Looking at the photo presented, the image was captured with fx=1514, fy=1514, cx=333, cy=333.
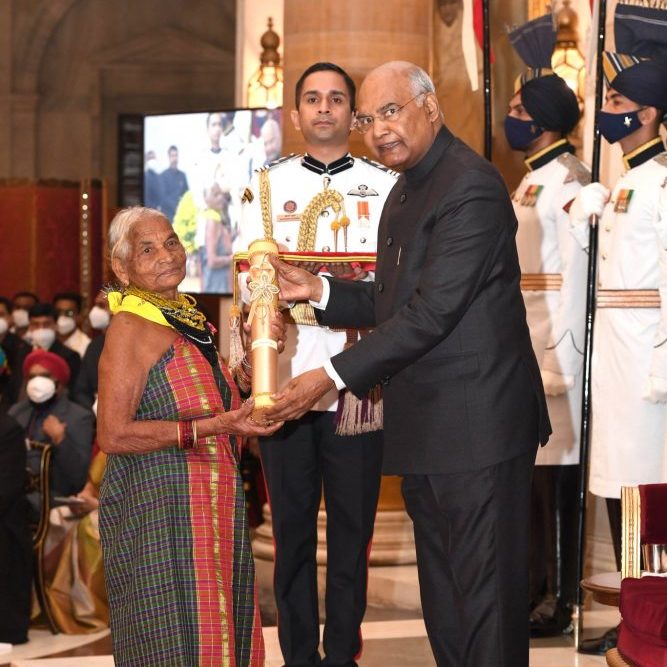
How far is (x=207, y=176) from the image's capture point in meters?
12.9

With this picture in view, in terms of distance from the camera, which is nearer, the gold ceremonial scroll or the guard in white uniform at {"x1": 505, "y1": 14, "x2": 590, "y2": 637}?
the gold ceremonial scroll

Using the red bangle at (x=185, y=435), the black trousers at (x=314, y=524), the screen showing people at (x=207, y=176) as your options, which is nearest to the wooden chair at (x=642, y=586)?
the black trousers at (x=314, y=524)

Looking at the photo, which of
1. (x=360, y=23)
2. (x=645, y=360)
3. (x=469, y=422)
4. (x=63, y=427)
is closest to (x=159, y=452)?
(x=469, y=422)

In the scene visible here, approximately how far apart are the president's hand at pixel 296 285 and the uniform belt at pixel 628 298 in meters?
1.48

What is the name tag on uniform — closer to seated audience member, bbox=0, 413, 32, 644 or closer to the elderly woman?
the elderly woman

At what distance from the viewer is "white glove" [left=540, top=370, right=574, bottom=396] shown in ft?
18.7

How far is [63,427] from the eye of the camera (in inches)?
321

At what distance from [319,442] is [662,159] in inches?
61.6

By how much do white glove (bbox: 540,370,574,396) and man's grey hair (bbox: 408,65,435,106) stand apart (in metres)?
2.11

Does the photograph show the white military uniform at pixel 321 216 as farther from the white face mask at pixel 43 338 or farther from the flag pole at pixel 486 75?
the white face mask at pixel 43 338

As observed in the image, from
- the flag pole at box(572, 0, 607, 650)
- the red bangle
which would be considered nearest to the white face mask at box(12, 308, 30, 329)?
the flag pole at box(572, 0, 607, 650)

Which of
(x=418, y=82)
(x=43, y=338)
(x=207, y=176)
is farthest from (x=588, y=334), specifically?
(x=207, y=176)

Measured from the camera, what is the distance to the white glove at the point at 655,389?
507 centimetres

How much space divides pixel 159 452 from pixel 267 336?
1.66 feet
